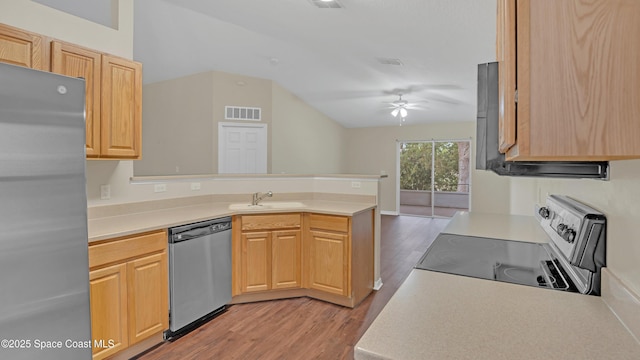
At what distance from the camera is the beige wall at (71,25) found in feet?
6.79

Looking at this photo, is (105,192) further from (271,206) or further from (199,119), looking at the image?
(199,119)

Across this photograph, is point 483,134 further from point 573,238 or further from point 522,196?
point 522,196

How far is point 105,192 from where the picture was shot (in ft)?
8.27

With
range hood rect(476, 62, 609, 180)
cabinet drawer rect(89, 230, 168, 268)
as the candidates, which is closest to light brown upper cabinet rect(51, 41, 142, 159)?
cabinet drawer rect(89, 230, 168, 268)

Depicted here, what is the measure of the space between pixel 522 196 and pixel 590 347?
2678 mm

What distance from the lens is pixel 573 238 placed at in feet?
3.28

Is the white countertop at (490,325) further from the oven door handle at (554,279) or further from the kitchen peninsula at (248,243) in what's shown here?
the kitchen peninsula at (248,243)

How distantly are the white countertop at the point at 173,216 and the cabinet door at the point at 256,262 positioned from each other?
0.25m

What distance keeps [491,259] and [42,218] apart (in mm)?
2030

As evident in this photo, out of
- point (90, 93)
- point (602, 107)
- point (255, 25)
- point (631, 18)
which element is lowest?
point (602, 107)

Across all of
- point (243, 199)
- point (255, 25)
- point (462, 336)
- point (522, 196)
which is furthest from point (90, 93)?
point (522, 196)

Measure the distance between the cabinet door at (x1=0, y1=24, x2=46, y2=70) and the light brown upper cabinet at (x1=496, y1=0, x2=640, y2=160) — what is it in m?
2.61

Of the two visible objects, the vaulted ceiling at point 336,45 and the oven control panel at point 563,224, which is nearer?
the oven control panel at point 563,224

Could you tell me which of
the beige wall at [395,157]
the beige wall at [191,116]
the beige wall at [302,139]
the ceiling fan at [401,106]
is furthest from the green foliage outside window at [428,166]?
the beige wall at [191,116]
